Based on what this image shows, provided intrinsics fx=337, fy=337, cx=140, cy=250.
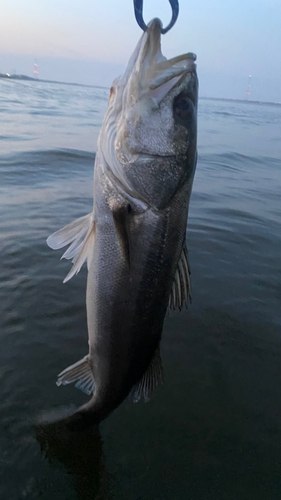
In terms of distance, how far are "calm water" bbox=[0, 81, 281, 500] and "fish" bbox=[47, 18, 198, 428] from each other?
859 millimetres

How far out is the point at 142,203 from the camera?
6.91 ft

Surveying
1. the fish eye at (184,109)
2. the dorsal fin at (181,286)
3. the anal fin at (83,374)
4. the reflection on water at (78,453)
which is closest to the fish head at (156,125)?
the fish eye at (184,109)

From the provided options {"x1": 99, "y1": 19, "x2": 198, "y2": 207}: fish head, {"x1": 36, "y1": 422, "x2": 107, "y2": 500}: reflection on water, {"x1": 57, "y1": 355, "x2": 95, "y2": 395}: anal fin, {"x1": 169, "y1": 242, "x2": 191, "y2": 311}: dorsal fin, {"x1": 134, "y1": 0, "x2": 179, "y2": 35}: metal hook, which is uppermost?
{"x1": 134, "y1": 0, "x2": 179, "y2": 35}: metal hook

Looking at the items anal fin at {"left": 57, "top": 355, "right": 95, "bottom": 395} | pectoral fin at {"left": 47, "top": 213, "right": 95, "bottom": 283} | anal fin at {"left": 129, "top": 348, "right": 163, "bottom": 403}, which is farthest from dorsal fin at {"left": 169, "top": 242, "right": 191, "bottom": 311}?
anal fin at {"left": 57, "top": 355, "right": 95, "bottom": 395}

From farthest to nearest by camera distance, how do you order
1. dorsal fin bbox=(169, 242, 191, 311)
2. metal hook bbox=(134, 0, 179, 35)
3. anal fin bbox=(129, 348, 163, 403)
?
anal fin bbox=(129, 348, 163, 403) → dorsal fin bbox=(169, 242, 191, 311) → metal hook bbox=(134, 0, 179, 35)

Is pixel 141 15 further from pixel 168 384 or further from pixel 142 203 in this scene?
pixel 168 384

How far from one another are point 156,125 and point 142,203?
0.50m

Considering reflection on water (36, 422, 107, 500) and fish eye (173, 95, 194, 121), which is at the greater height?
A: fish eye (173, 95, 194, 121)

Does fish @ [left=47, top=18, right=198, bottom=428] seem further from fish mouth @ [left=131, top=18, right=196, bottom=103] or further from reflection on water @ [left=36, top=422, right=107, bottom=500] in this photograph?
reflection on water @ [left=36, top=422, right=107, bottom=500]

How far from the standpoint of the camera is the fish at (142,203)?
6.91 ft

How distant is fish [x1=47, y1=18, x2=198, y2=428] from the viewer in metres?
2.11

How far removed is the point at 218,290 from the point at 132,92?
3257 millimetres

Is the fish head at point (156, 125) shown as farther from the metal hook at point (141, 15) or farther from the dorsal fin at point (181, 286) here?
the dorsal fin at point (181, 286)

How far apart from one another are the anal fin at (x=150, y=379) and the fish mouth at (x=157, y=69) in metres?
1.73
